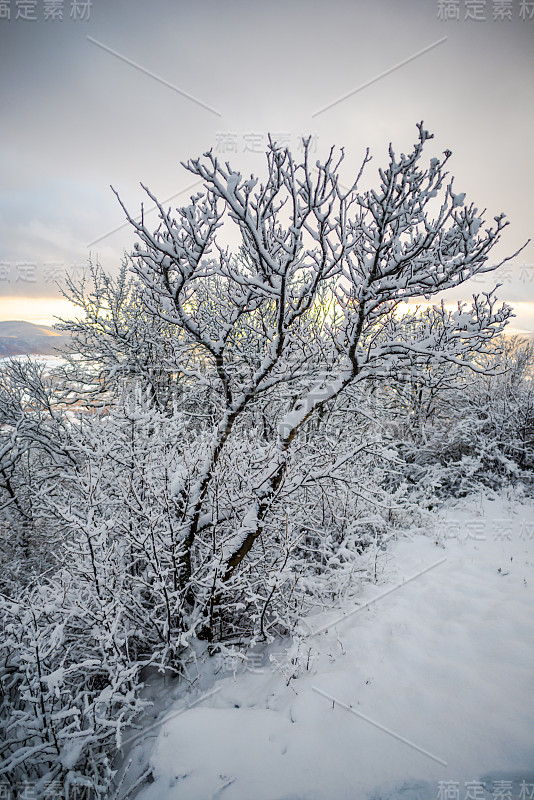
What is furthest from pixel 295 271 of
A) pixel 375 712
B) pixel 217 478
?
pixel 375 712

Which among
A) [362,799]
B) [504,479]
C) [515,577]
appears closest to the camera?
[362,799]

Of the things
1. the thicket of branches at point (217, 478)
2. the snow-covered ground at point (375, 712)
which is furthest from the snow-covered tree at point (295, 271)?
the snow-covered ground at point (375, 712)

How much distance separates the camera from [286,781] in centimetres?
219

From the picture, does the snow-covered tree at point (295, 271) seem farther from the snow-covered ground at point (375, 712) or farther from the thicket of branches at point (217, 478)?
the snow-covered ground at point (375, 712)

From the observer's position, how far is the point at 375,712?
251 cm

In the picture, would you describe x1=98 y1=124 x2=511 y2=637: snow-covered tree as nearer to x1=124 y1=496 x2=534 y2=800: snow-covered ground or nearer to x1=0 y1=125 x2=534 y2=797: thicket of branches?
x1=0 y1=125 x2=534 y2=797: thicket of branches

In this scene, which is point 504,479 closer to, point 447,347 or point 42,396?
point 447,347

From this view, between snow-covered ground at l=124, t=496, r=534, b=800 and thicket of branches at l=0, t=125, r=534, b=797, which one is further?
thicket of branches at l=0, t=125, r=534, b=797

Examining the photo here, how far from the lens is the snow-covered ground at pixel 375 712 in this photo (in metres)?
2.11

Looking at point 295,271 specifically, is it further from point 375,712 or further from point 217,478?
point 375,712

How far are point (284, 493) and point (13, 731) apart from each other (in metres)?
3.31

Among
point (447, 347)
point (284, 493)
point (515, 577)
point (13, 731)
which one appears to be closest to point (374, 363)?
point (447, 347)

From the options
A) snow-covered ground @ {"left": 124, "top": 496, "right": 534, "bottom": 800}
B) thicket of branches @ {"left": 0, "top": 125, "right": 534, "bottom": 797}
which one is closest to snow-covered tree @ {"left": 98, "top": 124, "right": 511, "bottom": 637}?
thicket of branches @ {"left": 0, "top": 125, "right": 534, "bottom": 797}

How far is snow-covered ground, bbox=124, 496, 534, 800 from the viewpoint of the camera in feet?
6.92
